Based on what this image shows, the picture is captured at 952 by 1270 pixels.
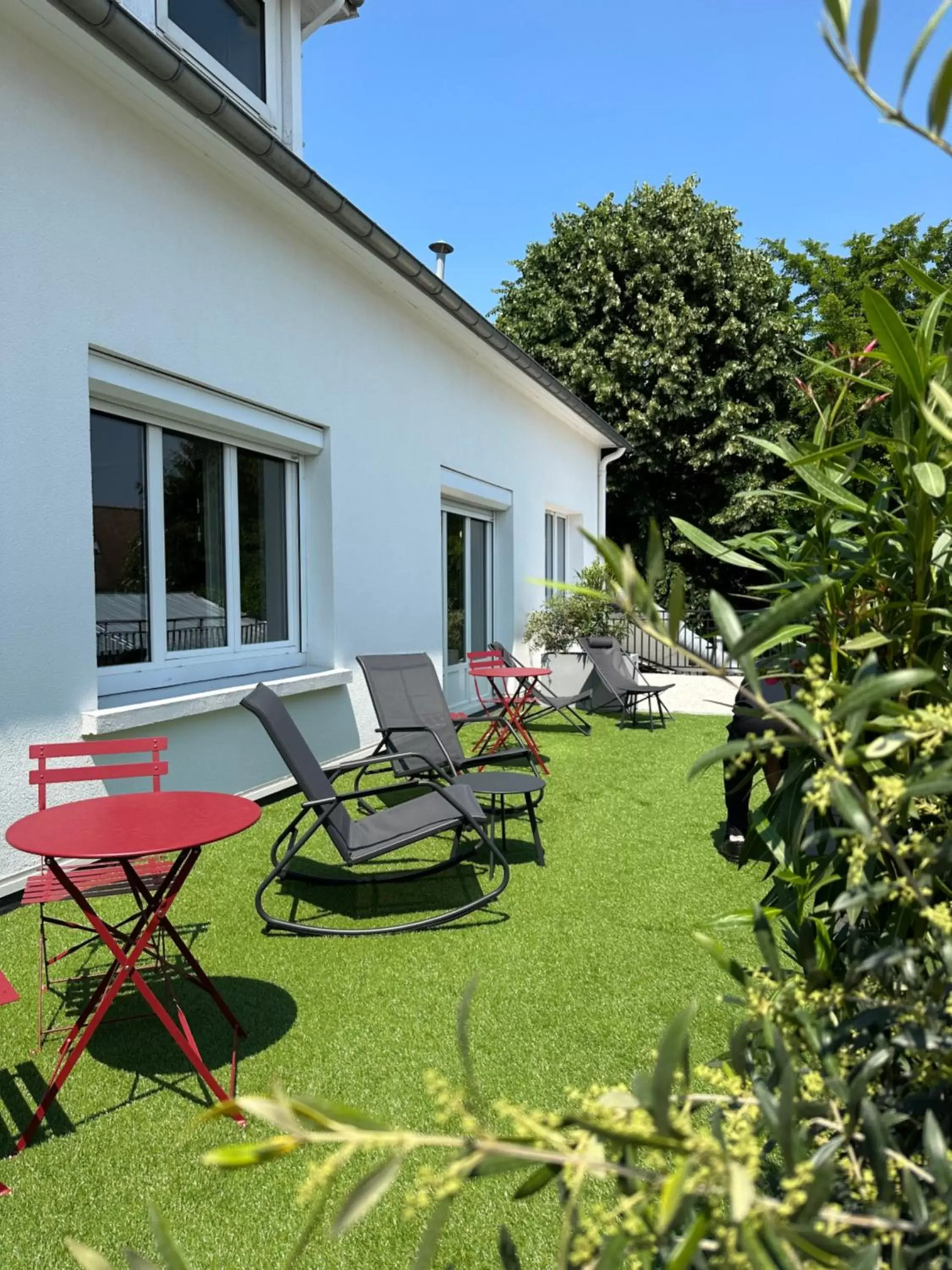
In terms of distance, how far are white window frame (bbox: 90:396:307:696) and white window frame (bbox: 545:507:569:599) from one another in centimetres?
633

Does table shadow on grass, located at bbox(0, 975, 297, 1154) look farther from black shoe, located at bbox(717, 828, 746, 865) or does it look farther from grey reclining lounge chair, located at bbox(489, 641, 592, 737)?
grey reclining lounge chair, located at bbox(489, 641, 592, 737)

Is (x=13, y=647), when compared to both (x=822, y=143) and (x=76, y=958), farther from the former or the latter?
(x=822, y=143)

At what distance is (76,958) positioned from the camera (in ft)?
11.9

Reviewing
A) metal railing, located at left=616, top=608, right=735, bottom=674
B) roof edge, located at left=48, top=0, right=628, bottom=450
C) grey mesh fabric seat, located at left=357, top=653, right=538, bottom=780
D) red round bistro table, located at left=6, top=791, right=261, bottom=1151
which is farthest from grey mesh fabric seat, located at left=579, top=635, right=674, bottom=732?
red round bistro table, located at left=6, top=791, right=261, bottom=1151

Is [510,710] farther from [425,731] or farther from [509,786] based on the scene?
[509,786]

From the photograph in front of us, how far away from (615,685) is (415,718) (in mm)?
4255

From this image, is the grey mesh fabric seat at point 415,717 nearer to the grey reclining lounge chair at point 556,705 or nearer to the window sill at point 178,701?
the window sill at point 178,701

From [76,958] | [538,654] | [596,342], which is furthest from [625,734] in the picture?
[596,342]

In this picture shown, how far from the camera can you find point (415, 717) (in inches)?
241

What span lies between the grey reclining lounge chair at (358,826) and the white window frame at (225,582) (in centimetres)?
164

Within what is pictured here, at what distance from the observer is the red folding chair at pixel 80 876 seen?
3.09m

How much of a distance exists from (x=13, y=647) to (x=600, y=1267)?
434 cm

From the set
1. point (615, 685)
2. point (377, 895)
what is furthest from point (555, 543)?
point (377, 895)

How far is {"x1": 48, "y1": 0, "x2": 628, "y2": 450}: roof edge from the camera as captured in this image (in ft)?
13.4
